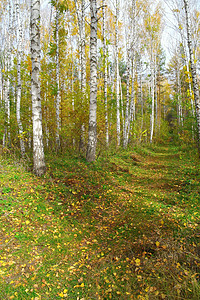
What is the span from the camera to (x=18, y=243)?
3082 mm

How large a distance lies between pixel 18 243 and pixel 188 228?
314 centimetres

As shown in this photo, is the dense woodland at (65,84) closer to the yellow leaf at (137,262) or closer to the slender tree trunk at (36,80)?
the slender tree trunk at (36,80)

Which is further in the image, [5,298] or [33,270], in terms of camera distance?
[33,270]

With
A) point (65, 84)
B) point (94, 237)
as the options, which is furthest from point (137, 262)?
point (65, 84)

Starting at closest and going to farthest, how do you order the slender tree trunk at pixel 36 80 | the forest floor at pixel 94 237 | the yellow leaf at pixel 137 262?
the forest floor at pixel 94 237
the yellow leaf at pixel 137 262
the slender tree trunk at pixel 36 80

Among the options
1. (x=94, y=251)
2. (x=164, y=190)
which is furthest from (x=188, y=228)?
(x=164, y=190)

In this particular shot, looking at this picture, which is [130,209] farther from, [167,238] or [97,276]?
[97,276]

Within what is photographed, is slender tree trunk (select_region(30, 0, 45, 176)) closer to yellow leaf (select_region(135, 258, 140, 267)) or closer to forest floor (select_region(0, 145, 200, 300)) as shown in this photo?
forest floor (select_region(0, 145, 200, 300))

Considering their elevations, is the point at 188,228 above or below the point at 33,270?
above

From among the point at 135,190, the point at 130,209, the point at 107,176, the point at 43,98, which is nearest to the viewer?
the point at 130,209

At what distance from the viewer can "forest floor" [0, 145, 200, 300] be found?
2467mm

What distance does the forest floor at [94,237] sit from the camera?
2467mm

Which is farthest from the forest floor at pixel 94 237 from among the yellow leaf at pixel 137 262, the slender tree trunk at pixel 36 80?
the slender tree trunk at pixel 36 80

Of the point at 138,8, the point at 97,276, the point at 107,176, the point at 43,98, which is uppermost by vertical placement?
the point at 138,8
